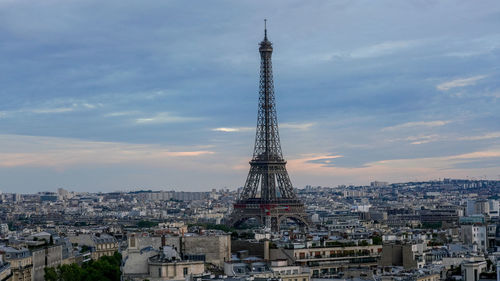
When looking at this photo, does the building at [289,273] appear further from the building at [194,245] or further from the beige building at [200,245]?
the beige building at [200,245]

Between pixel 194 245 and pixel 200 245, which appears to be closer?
pixel 200 245

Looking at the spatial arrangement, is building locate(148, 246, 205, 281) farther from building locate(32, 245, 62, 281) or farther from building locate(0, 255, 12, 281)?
building locate(32, 245, 62, 281)

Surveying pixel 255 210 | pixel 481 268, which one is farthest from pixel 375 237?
pixel 255 210

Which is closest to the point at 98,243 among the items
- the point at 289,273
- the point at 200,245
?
the point at 200,245

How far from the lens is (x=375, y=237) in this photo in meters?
84.6

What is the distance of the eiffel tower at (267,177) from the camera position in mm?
138000

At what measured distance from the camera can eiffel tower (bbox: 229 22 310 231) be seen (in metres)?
138

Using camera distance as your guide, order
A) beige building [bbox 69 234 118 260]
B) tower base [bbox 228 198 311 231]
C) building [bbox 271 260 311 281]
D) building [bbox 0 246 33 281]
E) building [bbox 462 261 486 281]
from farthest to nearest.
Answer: tower base [bbox 228 198 311 231] → beige building [bbox 69 234 118 260] → building [bbox 0 246 33 281] → building [bbox 271 260 311 281] → building [bbox 462 261 486 281]

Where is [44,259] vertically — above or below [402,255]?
below

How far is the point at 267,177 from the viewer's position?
140m

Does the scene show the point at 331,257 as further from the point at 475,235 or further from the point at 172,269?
the point at 475,235

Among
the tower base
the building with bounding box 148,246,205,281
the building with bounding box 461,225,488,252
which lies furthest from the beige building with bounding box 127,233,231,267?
the tower base

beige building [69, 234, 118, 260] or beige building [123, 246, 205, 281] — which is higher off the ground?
beige building [69, 234, 118, 260]

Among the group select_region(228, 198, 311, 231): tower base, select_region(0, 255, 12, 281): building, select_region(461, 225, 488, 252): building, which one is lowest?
select_region(0, 255, 12, 281): building
